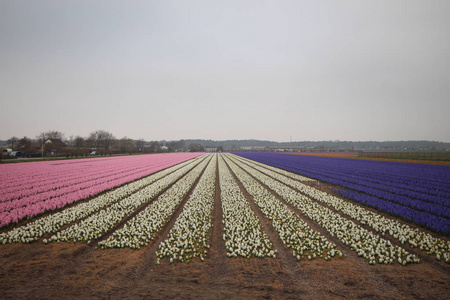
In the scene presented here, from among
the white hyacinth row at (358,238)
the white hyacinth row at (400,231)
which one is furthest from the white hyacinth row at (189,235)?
the white hyacinth row at (400,231)

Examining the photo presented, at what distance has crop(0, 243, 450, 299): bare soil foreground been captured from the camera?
16.7 ft

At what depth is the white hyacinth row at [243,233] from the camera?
7.17 metres

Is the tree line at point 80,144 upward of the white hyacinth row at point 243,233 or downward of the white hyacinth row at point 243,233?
upward

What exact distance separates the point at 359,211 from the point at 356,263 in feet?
19.5

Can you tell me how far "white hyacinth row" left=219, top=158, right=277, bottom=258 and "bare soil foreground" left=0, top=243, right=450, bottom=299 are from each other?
42cm

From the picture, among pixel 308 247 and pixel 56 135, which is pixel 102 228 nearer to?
pixel 308 247

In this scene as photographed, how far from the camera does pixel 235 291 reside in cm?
521

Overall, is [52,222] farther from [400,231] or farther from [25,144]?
[25,144]

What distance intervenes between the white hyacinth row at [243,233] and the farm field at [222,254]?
0.16ft

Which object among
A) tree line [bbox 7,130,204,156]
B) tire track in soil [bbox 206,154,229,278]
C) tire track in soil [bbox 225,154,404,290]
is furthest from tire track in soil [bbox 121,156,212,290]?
tree line [bbox 7,130,204,156]

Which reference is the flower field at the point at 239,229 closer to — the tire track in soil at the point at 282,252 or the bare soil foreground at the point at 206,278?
the tire track in soil at the point at 282,252

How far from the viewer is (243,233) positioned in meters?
8.61

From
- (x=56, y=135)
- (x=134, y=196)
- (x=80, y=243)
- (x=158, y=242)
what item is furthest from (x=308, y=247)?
(x=56, y=135)

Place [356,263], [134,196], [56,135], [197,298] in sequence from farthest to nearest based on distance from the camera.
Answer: [56,135], [134,196], [356,263], [197,298]
